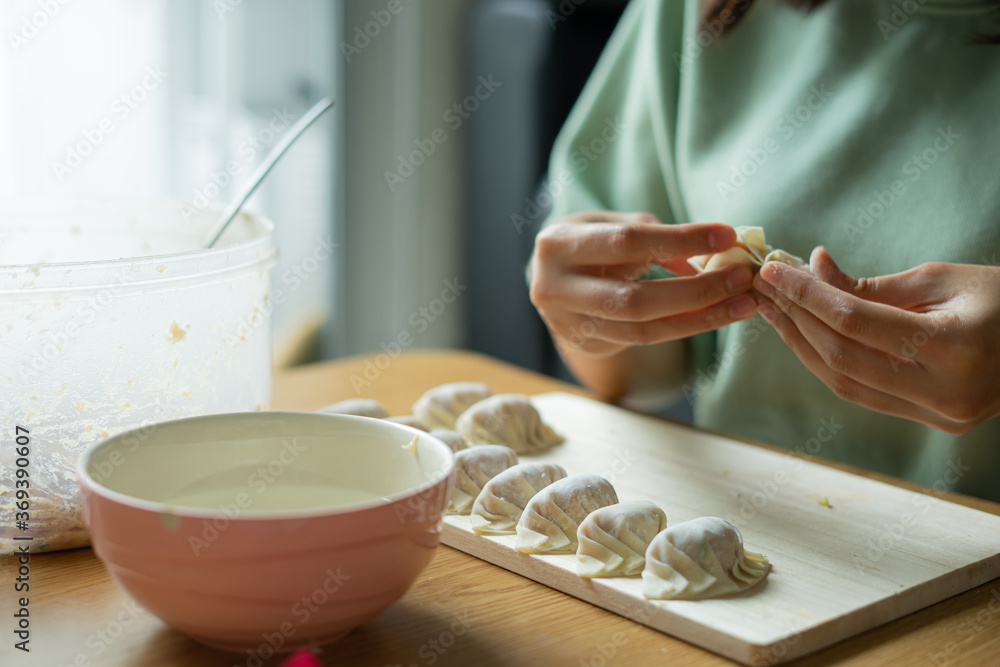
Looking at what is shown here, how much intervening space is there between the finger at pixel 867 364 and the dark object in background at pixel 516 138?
4.80 ft

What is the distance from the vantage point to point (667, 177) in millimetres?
1262

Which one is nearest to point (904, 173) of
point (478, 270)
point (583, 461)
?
point (583, 461)

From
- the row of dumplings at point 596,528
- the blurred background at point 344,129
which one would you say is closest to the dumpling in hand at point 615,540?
the row of dumplings at point 596,528

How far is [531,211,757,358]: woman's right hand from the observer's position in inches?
32.4

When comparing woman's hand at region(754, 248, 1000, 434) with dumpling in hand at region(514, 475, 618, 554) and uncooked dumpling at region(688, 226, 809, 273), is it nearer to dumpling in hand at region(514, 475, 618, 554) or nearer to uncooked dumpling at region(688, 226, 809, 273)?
uncooked dumpling at region(688, 226, 809, 273)

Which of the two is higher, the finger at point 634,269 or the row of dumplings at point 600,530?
the finger at point 634,269

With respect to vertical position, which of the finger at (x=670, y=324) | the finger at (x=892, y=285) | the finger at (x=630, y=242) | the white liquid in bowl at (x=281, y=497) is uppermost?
the finger at (x=630, y=242)

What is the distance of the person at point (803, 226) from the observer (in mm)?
746

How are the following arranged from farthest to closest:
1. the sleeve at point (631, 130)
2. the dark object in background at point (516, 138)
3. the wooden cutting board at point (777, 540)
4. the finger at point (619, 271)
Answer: the dark object in background at point (516, 138), the sleeve at point (631, 130), the finger at point (619, 271), the wooden cutting board at point (777, 540)

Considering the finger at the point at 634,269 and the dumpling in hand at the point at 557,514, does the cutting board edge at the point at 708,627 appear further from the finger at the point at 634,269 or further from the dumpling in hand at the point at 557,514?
the finger at the point at 634,269

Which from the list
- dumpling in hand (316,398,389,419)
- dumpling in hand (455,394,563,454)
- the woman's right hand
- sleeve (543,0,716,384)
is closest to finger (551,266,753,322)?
the woman's right hand

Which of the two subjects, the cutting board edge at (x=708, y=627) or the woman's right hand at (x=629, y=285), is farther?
the woman's right hand at (x=629, y=285)

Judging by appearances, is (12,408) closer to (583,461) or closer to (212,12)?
(583,461)

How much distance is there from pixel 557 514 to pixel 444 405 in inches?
12.3
